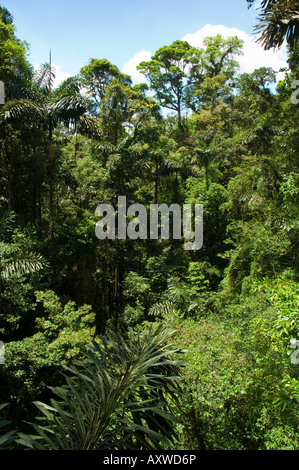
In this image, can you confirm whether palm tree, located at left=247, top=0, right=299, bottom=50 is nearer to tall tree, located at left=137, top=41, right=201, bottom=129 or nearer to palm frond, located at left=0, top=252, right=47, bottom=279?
palm frond, located at left=0, top=252, right=47, bottom=279

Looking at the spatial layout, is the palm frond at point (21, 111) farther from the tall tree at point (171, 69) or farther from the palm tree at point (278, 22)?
the tall tree at point (171, 69)

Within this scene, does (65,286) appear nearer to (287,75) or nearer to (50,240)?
(50,240)

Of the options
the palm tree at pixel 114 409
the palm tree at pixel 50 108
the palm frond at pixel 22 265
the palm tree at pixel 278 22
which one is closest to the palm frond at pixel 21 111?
the palm tree at pixel 50 108

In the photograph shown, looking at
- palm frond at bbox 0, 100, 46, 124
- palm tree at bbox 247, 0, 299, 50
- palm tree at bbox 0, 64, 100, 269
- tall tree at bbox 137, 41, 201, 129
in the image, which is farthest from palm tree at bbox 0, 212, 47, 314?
tall tree at bbox 137, 41, 201, 129

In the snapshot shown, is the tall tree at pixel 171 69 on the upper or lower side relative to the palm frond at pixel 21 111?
upper

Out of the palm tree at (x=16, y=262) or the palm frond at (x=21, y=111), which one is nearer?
the palm tree at (x=16, y=262)

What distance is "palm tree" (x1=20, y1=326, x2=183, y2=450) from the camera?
2082mm

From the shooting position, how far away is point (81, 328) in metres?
8.43

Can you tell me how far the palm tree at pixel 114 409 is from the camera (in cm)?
208

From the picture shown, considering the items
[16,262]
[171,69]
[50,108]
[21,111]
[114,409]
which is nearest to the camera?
[114,409]

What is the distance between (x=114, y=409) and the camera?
228 cm

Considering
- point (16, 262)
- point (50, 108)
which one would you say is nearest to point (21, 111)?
point (50, 108)

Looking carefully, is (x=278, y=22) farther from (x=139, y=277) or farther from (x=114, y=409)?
(x=139, y=277)

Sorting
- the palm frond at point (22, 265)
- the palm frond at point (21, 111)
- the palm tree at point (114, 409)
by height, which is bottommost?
the palm tree at point (114, 409)
